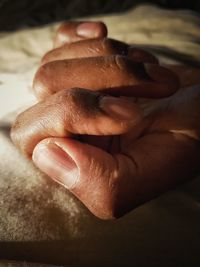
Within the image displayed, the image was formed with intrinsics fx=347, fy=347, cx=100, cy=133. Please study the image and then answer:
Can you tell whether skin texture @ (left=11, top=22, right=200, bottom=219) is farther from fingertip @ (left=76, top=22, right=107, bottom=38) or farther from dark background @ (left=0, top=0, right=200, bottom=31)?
dark background @ (left=0, top=0, right=200, bottom=31)

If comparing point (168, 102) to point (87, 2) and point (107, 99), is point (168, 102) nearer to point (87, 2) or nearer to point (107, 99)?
point (107, 99)

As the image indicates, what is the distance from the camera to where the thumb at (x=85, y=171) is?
0.44 metres

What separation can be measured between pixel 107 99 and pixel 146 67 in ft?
0.42

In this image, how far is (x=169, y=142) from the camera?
19.9 inches

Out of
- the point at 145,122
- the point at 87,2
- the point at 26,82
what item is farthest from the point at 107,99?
the point at 87,2

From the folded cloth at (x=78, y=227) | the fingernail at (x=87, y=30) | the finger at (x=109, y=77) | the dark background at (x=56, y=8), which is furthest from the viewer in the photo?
the dark background at (x=56, y=8)

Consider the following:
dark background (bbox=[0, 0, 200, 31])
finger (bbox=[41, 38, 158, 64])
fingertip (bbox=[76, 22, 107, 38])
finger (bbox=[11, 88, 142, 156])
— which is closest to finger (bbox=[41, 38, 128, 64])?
finger (bbox=[41, 38, 158, 64])

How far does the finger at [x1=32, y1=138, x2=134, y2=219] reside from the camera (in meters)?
0.44

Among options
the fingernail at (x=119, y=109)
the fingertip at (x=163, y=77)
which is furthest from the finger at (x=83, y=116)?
the fingertip at (x=163, y=77)

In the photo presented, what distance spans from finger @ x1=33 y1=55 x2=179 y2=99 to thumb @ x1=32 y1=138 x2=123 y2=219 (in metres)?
0.12

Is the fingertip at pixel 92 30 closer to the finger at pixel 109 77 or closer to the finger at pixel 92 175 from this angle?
the finger at pixel 109 77

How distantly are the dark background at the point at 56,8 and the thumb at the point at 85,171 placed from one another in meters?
1.02

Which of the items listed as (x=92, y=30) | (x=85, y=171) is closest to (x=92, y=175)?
(x=85, y=171)

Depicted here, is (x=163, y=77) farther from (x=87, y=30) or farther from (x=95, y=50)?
(x=87, y=30)
